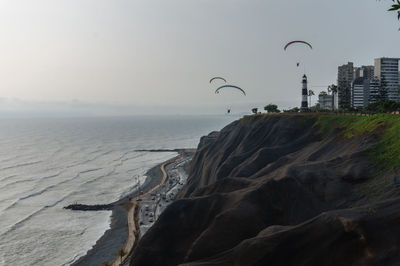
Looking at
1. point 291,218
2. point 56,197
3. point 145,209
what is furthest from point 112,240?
point 291,218

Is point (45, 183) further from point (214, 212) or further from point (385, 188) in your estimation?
point (385, 188)

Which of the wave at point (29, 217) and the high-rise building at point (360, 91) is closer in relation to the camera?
the wave at point (29, 217)

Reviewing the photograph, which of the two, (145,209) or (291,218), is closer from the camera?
(291,218)

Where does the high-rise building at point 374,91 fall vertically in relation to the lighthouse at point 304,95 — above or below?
above

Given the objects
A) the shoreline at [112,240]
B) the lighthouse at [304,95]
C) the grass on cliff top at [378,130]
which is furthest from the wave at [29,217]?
the lighthouse at [304,95]

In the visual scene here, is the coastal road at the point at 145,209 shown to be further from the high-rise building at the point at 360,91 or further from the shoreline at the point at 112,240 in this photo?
the high-rise building at the point at 360,91

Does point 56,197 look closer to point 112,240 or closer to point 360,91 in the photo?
point 112,240

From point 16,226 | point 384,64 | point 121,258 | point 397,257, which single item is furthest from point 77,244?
point 384,64
